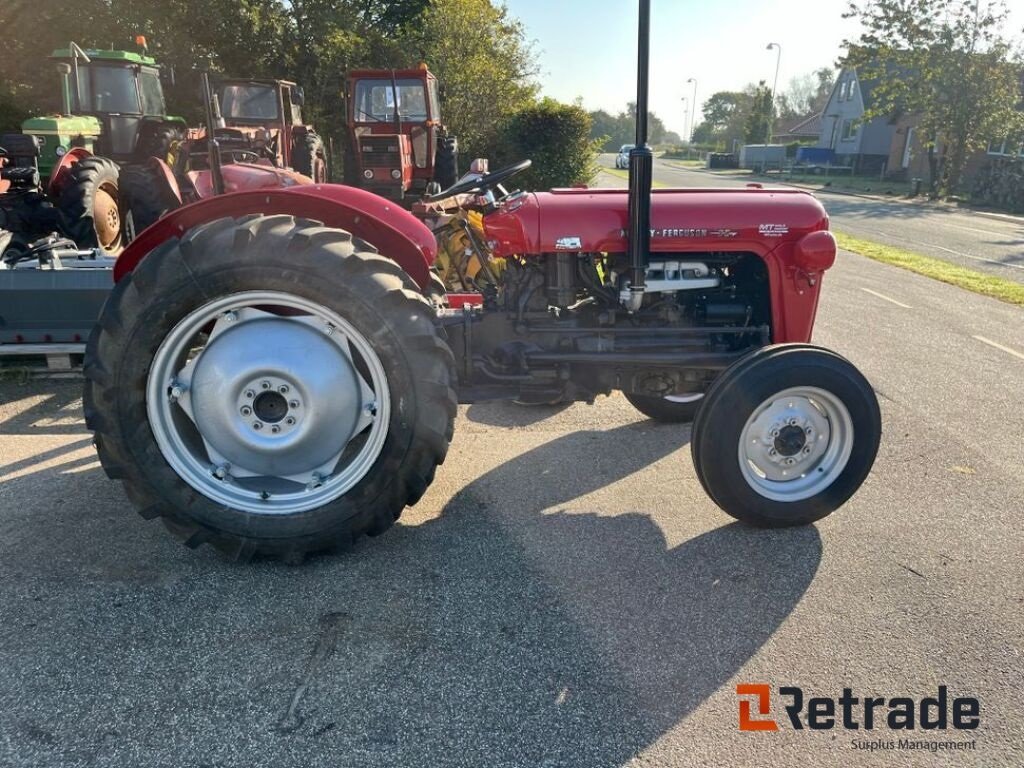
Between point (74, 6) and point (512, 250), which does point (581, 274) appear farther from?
point (74, 6)

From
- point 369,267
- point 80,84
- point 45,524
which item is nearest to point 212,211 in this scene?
point 369,267

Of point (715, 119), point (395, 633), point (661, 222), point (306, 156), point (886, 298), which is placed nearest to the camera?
point (395, 633)

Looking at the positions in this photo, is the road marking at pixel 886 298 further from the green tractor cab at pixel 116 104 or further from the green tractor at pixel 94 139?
the green tractor cab at pixel 116 104

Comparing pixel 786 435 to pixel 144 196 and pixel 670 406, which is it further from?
pixel 144 196

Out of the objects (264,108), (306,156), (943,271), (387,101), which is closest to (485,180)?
(943,271)

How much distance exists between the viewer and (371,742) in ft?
6.98

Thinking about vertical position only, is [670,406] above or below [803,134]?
below

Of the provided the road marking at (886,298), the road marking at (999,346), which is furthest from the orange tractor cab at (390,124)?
the road marking at (999,346)

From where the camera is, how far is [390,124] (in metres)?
13.8

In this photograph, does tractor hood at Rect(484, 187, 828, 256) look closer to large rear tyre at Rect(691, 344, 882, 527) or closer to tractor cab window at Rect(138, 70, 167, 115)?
large rear tyre at Rect(691, 344, 882, 527)

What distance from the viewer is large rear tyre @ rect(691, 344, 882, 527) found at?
3.12 m

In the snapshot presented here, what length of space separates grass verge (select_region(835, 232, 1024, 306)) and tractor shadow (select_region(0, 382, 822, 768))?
7.62 meters

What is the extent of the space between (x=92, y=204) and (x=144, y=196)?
3.41ft

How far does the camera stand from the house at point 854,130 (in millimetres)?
44969
